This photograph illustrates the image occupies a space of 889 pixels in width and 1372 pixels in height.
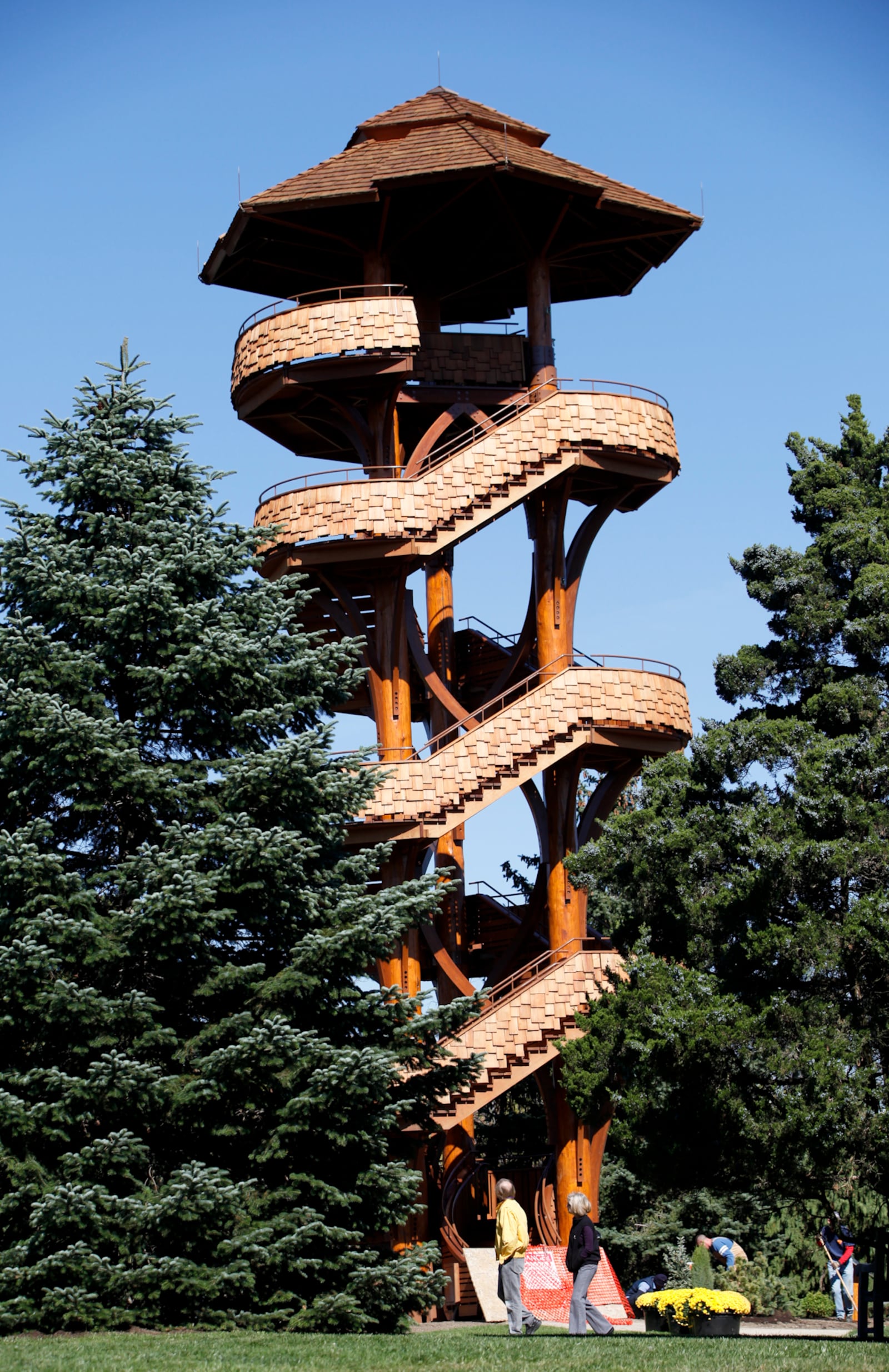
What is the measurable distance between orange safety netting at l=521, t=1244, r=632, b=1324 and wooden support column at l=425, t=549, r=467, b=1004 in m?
8.68

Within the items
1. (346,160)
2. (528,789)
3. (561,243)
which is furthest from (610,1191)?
(346,160)

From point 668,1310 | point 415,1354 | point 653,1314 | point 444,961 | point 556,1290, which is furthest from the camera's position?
point 444,961

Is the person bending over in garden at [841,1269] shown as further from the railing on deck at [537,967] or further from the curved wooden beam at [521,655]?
the curved wooden beam at [521,655]

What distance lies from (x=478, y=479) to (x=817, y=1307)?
601 inches

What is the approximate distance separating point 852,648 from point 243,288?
1810 centimetres

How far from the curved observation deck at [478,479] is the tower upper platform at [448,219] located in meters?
3.84

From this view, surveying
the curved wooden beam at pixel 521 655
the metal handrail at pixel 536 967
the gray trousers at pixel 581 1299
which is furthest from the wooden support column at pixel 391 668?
the gray trousers at pixel 581 1299

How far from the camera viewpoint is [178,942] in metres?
19.8

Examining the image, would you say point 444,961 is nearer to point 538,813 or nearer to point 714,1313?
point 538,813

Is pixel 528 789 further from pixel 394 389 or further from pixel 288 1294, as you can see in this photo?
pixel 288 1294

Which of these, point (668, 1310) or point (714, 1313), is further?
point (668, 1310)

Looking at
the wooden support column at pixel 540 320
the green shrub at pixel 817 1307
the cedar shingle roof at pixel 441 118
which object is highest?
the cedar shingle roof at pixel 441 118

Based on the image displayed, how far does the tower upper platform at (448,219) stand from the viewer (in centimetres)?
3522

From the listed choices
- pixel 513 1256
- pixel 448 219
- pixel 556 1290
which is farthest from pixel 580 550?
pixel 513 1256
